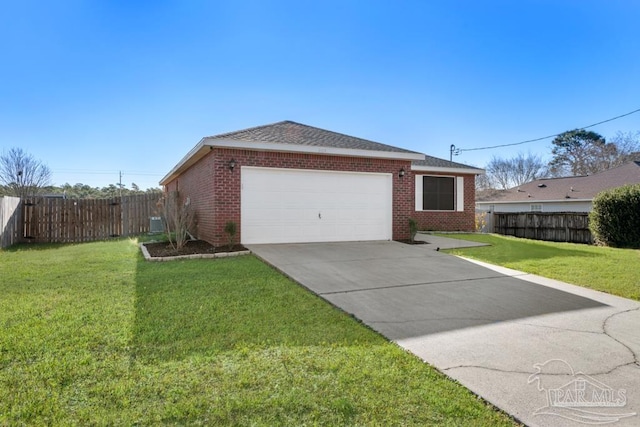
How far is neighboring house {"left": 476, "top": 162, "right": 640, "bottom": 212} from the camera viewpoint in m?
19.6

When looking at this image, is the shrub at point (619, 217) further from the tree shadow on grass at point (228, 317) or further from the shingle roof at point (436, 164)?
the tree shadow on grass at point (228, 317)

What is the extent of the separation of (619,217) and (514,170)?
3098 centimetres

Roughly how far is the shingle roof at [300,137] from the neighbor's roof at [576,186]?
1561cm

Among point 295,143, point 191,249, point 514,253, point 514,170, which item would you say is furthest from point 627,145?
point 191,249

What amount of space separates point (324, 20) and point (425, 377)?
36.1 ft

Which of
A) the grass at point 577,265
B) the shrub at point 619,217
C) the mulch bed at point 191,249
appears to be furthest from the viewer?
the shrub at point 619,217

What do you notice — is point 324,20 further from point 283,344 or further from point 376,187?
point 283,344

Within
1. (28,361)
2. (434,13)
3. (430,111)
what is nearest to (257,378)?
(28,361)

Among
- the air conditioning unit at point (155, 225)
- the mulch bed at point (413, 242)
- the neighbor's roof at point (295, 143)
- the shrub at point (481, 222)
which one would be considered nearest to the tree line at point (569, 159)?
the shrub at point (481, 222)

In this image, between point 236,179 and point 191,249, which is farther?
point 236,179

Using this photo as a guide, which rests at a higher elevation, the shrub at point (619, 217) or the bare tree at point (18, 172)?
the bare tree at point (18, 172)

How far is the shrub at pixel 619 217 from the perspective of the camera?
11203mm

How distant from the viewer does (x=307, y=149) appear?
9.36 m

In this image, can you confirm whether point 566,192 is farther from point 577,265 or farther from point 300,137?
point 300,137
